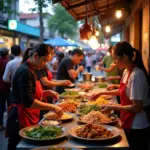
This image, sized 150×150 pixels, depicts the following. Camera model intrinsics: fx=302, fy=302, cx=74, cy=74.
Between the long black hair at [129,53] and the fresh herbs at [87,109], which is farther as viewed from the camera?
the fresh herbs at [87,109]

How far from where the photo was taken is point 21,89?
355 centimetres

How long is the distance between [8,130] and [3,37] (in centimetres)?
1787

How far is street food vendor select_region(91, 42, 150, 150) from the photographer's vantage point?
3.46 metres

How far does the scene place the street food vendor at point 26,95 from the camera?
3.56 meters

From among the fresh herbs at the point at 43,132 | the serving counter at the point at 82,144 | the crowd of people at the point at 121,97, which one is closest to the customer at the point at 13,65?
the crowd of people at the point at 121,97

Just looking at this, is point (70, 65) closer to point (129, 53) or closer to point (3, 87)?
point (3, 87)

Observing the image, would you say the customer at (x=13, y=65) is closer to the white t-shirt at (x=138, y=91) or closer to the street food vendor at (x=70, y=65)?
the street food vendor at (x=70, y=65)

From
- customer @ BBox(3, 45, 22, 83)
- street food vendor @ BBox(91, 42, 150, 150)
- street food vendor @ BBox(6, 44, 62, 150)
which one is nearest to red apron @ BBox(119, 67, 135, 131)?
street food vendor @ BBox(91, 42, 150, 150)

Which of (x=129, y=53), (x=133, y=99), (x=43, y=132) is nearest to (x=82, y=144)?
(x=43, y=132)

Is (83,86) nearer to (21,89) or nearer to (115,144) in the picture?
(21,89)

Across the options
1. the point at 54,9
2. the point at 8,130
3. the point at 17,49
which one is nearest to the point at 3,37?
the point at 17,49

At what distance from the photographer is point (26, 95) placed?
3.51m

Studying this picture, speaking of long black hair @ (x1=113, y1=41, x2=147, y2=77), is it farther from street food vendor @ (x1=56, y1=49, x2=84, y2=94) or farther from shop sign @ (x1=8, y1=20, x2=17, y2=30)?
shop sign @ (x1=8, y1=20, x2=17, y2=30)

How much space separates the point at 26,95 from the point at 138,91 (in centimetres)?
129
